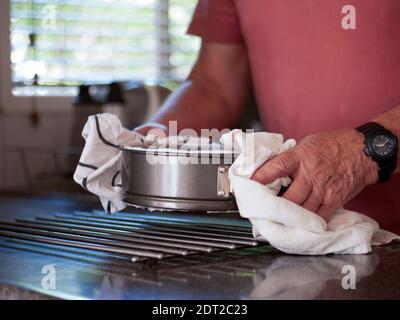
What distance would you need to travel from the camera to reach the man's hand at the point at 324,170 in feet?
3.17

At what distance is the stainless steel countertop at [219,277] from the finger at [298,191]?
0.24 feet

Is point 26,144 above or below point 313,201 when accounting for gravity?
below

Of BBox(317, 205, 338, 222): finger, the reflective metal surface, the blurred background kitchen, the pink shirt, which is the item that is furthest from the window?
BBox(317, 205, 338, 222): finger

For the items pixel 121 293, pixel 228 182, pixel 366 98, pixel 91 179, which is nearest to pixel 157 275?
pixel 121 293

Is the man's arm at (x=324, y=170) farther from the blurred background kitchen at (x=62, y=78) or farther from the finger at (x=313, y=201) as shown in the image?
the blurred background kitchen at (x=62, y=78)

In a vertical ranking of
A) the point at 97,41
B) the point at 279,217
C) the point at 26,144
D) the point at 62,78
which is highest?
the point at 97,41

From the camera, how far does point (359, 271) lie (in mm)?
886

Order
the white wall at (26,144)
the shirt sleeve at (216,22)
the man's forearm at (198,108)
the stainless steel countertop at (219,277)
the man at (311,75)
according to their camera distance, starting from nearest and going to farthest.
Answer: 1. the stainless steel countertop at (219,277)
2. the man at (311,75)
3. the man's forearm at (198,108)
4. the shirt sleeve at (216,22)
5. the white wall at (26,144)

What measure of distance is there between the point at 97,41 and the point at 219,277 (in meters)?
2.31

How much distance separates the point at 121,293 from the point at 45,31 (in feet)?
6.94

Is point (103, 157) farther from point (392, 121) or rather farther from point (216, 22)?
point (216, 22)

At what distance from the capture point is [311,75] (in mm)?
1413

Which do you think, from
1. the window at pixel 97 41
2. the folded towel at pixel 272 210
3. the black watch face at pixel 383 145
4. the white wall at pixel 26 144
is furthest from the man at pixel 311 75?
the window at pixel 97 41

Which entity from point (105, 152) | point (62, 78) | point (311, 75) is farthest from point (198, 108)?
point (62, 78)
